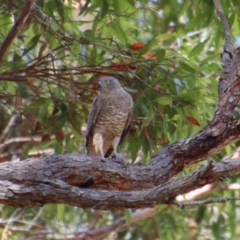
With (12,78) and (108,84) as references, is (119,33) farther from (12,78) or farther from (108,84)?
(12,78)

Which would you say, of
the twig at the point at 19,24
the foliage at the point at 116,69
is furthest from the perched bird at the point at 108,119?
the twig at the point at 19,24

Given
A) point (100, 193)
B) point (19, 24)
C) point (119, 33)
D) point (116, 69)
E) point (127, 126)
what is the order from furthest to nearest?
1. point (127, 126)
2. point (119, 33)
3. point (116, 69)
4. point (19, 24)
5. point (100, 193)

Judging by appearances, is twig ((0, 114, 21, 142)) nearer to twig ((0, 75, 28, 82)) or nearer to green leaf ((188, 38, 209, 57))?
twig ((0, 75, 28, 82))

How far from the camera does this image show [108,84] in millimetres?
5035

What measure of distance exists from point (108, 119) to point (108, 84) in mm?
466

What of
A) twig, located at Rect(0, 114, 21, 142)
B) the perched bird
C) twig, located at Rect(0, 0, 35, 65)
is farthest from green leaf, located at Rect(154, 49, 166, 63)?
twig, located at Rect(0, 114, 21, 142)

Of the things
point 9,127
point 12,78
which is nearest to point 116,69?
point 12,78

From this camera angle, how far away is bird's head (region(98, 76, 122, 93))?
482cm

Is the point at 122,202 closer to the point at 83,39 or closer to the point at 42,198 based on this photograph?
the point at 42,198

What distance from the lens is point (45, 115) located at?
467 cm

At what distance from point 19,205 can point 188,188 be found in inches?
32.7

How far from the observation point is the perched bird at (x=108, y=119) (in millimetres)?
5137

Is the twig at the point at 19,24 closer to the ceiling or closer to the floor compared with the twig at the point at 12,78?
closer to the ceiling

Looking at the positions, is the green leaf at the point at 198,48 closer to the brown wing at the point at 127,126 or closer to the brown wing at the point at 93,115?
the brown wing at the point at 127,126
